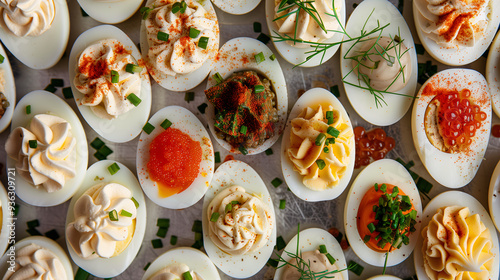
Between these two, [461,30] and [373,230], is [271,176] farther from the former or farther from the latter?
[461,30]

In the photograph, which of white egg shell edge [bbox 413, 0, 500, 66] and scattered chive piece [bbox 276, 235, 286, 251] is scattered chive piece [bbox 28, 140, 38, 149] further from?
white egg shell edge [bbox 413, 0, 500, 66]

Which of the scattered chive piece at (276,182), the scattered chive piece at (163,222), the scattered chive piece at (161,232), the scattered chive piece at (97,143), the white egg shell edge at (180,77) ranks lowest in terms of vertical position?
the scattered chive piece at (161,232)

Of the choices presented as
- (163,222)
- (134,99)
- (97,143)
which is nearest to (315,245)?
(163,222)

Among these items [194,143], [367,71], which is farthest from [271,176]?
[367,71]

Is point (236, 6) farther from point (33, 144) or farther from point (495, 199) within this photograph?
point (495, 199)

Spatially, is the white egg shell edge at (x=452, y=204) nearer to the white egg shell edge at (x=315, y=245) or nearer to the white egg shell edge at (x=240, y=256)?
the white egg shell edge at (x=315, y=245)

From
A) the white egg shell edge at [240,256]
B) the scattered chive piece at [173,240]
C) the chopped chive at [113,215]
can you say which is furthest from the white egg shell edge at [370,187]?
the chopped chive at [113,215]

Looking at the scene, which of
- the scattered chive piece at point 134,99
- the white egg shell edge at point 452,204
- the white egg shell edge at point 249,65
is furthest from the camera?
the white egg shell edge at point 452,204
